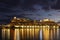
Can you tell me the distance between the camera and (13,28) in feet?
29.3

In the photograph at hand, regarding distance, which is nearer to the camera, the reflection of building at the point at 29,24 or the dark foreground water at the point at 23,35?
the reflection of building at the point at 29,24

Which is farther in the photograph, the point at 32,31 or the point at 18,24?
the point at 32,31

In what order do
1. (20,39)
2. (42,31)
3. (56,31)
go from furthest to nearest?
(56,31) → (42,31) → (20,39)

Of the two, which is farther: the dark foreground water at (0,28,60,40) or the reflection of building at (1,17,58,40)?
the dark foreground water at (0,28,60,40)

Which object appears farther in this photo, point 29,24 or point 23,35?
point 23,35

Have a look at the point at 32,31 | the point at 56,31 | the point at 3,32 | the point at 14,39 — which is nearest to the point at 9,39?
the point at 14,39

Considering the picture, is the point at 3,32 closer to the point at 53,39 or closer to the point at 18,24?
the point at 18,24

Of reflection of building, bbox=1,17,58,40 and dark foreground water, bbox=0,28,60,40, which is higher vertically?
reflection of building, bbox=1,17,58,40

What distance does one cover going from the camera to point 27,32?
11750mm

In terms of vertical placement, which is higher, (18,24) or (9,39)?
(18,24)

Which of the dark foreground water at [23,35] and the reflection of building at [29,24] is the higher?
the reflection of building at [29,24]

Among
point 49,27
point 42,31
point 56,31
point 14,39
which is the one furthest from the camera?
point 56,31

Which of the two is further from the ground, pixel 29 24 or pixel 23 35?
pixel 29 24

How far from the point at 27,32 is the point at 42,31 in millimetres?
1067
